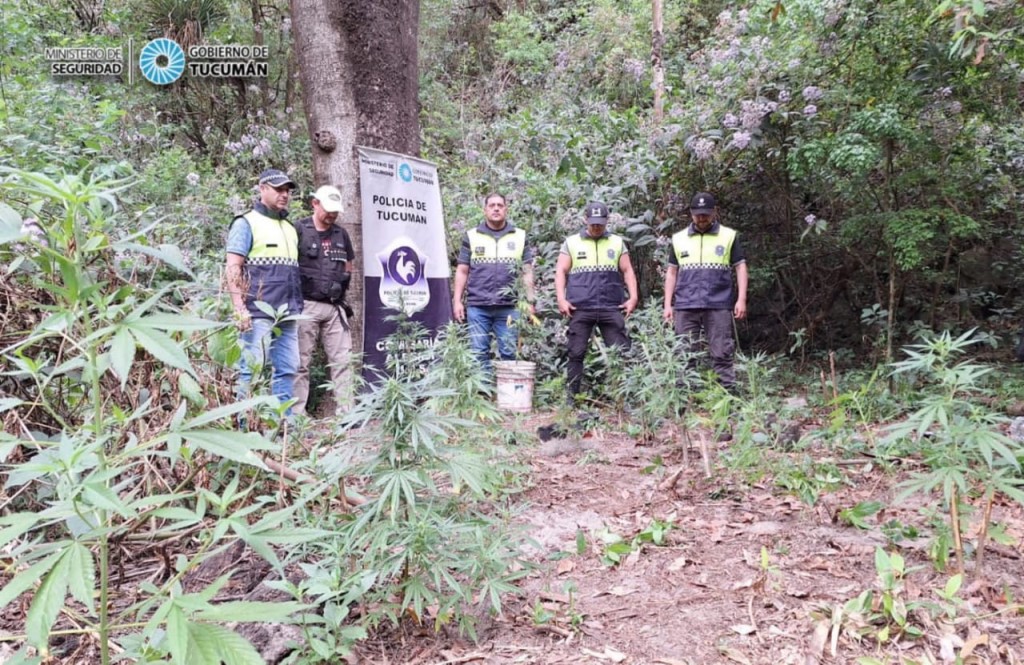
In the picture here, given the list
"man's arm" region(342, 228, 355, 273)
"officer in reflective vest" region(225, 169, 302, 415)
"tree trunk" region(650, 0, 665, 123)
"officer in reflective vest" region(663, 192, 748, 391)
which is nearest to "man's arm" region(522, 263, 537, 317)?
"officer in reflective vest" region(663, 192, 748, 391)

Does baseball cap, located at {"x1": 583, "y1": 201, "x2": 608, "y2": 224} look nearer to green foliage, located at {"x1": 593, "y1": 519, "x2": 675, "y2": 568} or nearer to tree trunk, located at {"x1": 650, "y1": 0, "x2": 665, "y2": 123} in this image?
tree trunk, located at {"x1": 650, "y1": 0, "x2": 665, "y2": 123}

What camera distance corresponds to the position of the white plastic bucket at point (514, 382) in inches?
215

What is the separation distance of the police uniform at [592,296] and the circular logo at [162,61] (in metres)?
8.28

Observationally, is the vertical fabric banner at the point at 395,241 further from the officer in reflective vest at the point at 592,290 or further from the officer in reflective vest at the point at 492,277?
the officer in reflective vest at the point at 592,290

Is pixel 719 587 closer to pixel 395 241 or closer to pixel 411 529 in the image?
pixel 411 529

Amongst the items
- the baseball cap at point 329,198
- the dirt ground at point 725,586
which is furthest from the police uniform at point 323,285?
the dirt ground at point 725,586

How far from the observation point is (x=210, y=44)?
10.9 meters

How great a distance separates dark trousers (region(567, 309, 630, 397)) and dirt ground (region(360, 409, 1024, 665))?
2.30m

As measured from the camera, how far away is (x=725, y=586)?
8.09ft

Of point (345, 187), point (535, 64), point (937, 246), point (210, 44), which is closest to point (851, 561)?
point (345, 187)

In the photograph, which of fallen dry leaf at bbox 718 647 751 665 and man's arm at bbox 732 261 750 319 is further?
man's arm at bbox 732 261 750 319

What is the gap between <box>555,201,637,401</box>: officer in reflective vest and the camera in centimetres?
584

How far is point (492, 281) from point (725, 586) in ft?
12.8

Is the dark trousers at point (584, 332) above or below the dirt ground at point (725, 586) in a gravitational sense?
above
